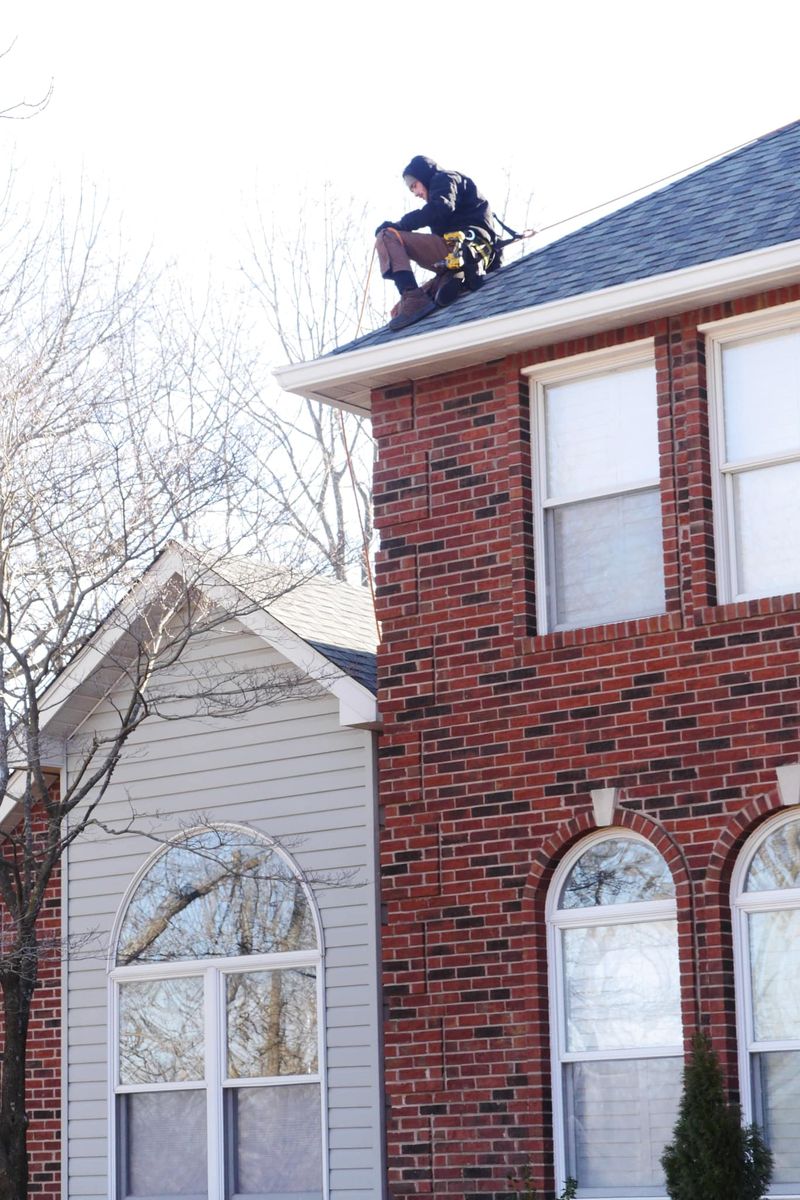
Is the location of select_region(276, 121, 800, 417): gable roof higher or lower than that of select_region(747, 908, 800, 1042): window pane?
higher

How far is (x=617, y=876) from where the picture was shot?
10680mm

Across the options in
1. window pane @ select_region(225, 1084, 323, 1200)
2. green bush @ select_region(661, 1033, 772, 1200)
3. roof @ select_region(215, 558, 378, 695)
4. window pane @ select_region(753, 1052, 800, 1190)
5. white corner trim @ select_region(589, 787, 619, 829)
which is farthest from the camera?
roof @ select_region(215, 558, 378, 695)

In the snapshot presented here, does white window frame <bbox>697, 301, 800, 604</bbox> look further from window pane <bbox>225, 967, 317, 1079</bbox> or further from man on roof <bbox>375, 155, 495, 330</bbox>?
window pane <bbox>225, 967, 317, 1079</bbox>

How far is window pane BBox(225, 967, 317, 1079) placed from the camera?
11.9 m

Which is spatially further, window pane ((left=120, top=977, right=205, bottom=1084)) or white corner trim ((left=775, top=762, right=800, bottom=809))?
window pane ((left=120, top=977, right=205, bottom=1084))

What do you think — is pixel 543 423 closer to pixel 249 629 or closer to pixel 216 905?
pixel 249 629

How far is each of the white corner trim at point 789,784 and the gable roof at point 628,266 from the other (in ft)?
9.18

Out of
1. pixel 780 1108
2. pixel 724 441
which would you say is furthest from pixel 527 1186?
pixel 724 441

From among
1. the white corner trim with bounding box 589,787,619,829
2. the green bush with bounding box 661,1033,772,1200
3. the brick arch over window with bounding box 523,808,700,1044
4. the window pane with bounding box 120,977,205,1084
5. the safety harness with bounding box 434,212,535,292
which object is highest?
the safety harness with bounding box 434,212,535,292

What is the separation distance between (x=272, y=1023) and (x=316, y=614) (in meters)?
3.27

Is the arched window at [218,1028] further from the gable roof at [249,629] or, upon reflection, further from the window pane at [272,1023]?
the gable roof at [249,629]

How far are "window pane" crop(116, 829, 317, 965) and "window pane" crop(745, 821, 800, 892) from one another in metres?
3.21

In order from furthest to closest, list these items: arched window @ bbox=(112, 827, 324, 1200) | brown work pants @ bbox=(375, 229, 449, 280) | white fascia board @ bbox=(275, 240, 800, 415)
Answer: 1. brown work pants @ bbox=(375, 229, 449, 280)
2. arched window @ bbox=(112, 827, 324, 1200)
3. white fascia board @ bbox=(275, 240, 800, 415)

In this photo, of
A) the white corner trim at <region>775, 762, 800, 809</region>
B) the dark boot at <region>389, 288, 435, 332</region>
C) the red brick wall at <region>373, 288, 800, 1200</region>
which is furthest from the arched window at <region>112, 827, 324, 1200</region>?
the dark boot at <region>389, 288, 435, 332</region>
